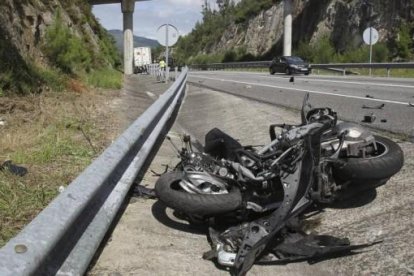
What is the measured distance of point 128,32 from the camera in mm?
62875

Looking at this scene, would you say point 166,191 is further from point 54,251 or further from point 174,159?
point 174,159

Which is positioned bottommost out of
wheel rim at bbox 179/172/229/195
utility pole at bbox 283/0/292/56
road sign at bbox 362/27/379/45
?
wheel rim at bbox 179/172/229/195

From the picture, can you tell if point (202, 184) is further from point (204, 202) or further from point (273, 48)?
point (273, 48)

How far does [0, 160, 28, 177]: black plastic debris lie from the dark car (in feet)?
104

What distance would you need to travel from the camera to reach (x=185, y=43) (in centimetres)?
12581

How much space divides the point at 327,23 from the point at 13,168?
53.9m

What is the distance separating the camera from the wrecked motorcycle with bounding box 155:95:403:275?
3.94 meters

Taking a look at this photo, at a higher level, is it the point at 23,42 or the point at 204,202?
the point at 23,42

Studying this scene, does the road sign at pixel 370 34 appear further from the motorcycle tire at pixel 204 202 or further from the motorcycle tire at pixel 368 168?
the motorcycle tire at pixel 204 202

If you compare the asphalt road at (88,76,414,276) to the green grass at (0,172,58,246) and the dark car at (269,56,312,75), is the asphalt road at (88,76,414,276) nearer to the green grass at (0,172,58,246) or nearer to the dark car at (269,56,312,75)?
the green grass at (0,172,58,246)

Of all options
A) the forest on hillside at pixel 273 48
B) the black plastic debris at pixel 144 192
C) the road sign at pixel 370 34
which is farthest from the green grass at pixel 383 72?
the black plastic debris at pixel 144 192

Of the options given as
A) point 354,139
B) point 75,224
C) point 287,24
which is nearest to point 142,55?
point 287,24

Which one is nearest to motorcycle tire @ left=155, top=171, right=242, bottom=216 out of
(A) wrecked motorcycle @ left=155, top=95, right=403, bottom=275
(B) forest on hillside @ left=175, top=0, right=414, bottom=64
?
(A) wrecked motorcycle @ left=155, top=95, right=403, bottom=275

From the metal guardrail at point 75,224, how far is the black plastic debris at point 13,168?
99 cm
